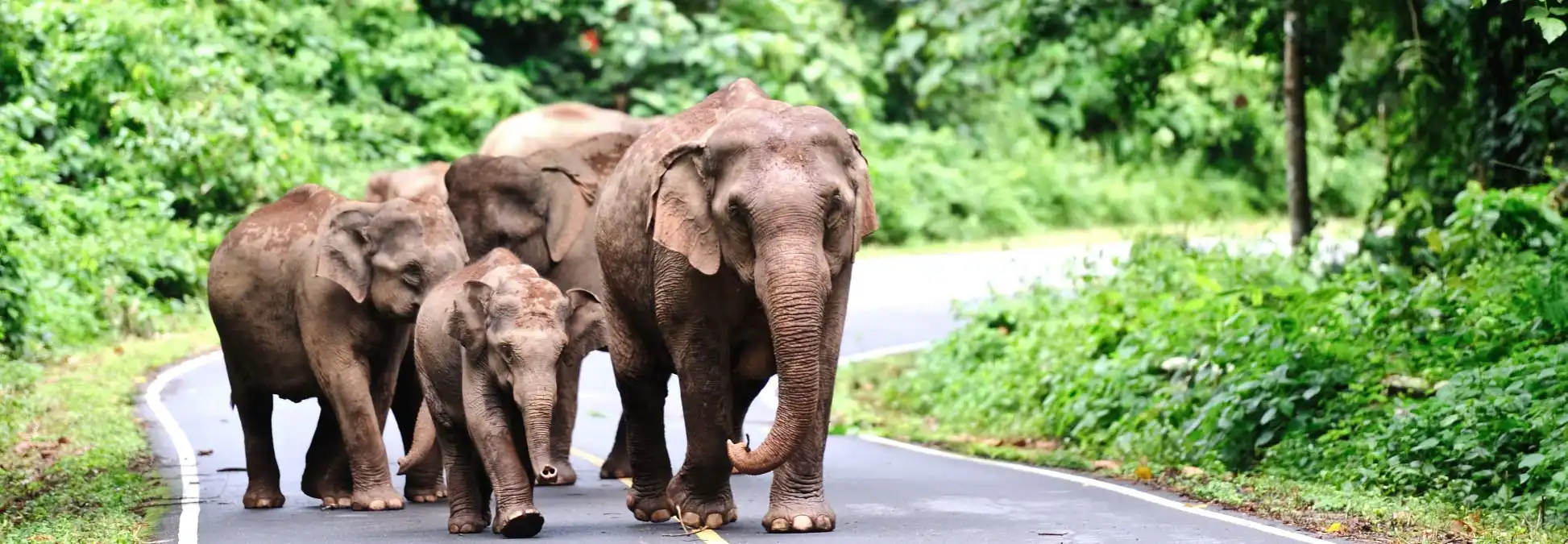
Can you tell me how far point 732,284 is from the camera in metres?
11.3

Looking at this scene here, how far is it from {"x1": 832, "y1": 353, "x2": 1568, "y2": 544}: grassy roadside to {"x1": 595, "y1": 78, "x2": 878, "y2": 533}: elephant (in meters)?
2.71

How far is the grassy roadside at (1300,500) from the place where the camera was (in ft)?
36.1

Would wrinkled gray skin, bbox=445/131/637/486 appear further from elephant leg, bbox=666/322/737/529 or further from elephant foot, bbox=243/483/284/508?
elephant leg, bbox=666/322/737/529

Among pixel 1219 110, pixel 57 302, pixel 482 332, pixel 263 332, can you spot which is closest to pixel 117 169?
pixel 57 302

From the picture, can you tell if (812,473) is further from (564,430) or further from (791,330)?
(564,430)

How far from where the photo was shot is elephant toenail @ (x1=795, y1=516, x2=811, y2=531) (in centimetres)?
1123

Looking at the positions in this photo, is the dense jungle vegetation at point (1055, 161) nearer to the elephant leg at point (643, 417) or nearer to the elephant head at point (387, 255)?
the elephant leg at point (643, 417)

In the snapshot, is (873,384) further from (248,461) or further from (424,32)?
(424,32)

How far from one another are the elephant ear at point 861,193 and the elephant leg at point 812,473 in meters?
0.23

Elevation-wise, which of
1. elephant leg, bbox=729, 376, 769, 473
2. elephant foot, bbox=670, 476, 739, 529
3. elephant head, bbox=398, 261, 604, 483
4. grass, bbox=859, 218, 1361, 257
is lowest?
grass, bbox=859, 218, 1361, 257

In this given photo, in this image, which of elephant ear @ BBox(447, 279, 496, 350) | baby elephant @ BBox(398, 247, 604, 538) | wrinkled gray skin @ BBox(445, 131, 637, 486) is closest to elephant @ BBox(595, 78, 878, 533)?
baby elephant @ BBox(398, 247, 604, 538)

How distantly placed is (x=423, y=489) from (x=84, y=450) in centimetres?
366

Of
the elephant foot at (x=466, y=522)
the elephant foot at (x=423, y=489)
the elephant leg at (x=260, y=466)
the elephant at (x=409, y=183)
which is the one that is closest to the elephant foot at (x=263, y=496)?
the elephant leg at (x=260, y=466)

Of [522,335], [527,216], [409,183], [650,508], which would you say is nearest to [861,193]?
[522,335]
